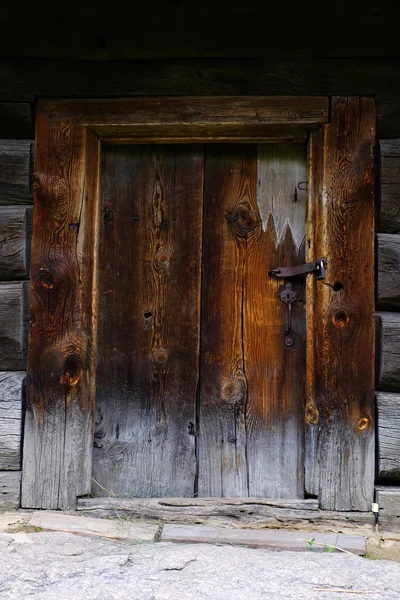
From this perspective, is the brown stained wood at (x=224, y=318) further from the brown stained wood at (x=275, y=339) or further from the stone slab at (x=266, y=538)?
the stone slab at (x=266, y=538)

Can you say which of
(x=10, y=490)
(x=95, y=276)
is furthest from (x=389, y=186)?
(x=10, y=490)

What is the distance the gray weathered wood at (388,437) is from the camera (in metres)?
2.81

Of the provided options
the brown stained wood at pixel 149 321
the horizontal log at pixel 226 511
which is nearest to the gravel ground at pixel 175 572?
the horizontal log at pixel 226 511

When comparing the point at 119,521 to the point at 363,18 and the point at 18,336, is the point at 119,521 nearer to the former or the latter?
the point at 18,336

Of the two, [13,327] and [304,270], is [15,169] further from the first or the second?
[304,270]

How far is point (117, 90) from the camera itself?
293 cm

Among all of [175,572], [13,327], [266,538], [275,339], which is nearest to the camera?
[175,572]

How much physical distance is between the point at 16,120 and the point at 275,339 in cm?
153

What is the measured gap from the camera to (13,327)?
2.90 meters

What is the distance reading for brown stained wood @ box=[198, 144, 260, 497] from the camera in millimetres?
3010

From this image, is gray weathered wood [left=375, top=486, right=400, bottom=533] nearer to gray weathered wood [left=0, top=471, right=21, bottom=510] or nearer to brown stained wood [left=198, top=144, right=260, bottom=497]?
brown stained wood [left=198, top=144, right=260, bottom=497]

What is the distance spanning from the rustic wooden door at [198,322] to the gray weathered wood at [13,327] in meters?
0.35

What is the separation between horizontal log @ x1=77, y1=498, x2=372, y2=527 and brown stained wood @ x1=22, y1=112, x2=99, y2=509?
168 mm

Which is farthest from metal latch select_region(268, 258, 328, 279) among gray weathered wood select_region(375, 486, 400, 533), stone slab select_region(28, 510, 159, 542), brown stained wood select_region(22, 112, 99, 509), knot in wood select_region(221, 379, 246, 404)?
stone slab select_region(28, 510, 159, 542)
